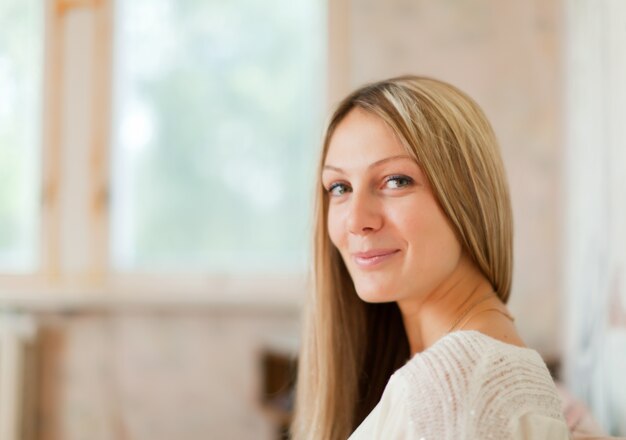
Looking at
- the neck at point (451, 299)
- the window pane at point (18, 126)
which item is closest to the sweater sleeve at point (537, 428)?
the neck at point (451, 299)

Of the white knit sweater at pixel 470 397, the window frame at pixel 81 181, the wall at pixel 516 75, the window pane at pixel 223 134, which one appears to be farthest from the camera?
the window pane at pixel 223 134

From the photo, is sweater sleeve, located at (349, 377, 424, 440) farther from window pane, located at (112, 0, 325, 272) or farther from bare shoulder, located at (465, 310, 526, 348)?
window pane, located at (112, 0, 325, 272)

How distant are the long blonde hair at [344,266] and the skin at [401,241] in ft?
0.07

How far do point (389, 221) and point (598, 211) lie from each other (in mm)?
549

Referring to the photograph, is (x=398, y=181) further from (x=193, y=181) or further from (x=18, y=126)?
(x=18, y=126)

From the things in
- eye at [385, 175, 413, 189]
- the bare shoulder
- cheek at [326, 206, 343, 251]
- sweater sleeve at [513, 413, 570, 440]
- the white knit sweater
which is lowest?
sweater sleeve at [513, 413, 570, 440]

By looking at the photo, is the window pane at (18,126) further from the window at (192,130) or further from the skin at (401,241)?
the skin at (401,241)

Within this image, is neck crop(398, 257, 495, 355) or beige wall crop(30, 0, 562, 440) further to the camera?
beige wall crop(30, 0, 562, 440)

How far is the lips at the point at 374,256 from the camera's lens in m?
1.08

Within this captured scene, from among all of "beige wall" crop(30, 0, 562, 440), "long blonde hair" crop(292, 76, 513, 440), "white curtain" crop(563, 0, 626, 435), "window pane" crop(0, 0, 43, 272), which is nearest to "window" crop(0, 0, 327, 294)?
"window pane" crop(0, 0, 43, 272)

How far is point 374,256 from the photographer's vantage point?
3.56 ft

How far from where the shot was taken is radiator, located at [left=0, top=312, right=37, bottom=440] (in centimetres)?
253

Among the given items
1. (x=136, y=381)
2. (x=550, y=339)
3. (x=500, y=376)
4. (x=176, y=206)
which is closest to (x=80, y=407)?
(x=136, y=381)

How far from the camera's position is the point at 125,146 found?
2.81 meters
